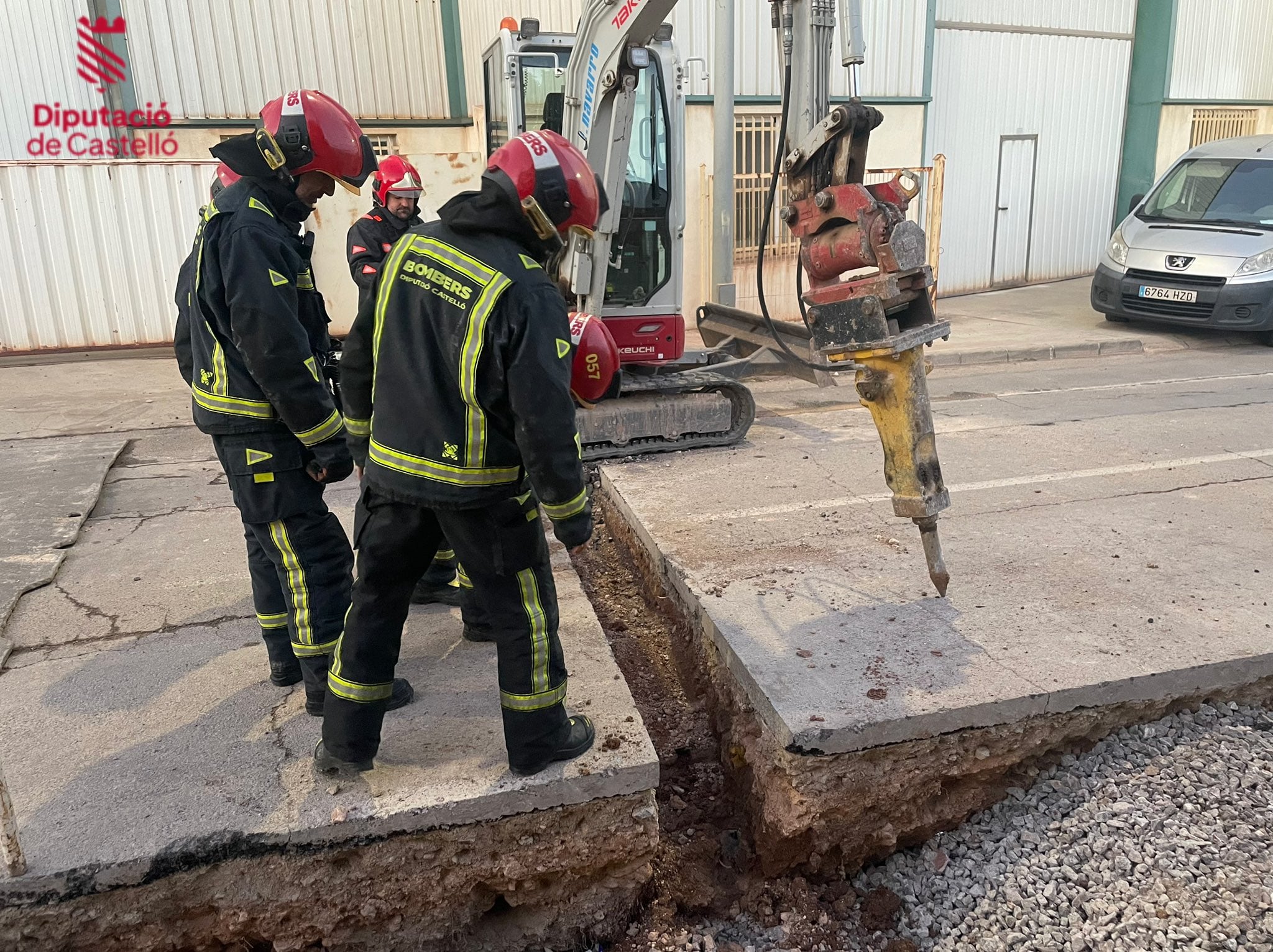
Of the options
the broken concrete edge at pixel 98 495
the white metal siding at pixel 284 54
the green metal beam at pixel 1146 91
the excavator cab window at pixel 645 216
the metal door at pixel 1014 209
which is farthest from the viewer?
the green metal beam at pixel 1146 91

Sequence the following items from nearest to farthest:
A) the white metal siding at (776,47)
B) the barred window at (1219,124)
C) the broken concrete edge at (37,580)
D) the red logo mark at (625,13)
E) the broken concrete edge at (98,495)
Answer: the broken concrete edge at (37,580), the broken concrete edge at (98,495), the red logo mark at (625,13), the white metal siding at (776,47), the barred window at (1219,124)

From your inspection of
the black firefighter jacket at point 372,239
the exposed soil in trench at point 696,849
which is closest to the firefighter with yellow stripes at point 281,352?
the exposed soil in trench at point 696,849

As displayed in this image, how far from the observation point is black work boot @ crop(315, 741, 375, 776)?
295 centimetres

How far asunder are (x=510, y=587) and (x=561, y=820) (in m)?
0.82

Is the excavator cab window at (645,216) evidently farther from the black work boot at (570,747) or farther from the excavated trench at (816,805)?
the black work boot at (570,747)

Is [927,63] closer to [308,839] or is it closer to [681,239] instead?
[681,239]

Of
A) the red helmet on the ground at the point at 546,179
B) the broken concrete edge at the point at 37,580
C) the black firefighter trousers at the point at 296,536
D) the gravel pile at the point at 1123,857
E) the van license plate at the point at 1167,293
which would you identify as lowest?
the gravel pile at the point at 1123,857

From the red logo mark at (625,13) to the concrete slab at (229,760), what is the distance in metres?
3.97

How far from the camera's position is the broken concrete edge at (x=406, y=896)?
8.89 feet

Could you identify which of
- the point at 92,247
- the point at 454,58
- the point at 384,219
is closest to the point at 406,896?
the point at 384,219

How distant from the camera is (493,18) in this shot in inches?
448

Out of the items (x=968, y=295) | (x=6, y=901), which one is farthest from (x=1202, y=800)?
(x=968, y=295)

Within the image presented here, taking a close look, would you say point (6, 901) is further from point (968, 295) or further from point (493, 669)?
point (968, 295)

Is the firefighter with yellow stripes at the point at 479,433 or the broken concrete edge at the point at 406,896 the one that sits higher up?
the firefighter with yellow stripes at the point at 479,433
